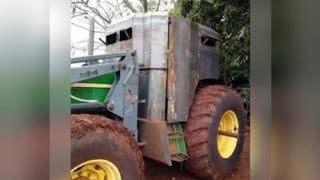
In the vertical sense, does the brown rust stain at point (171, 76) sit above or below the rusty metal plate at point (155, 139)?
above

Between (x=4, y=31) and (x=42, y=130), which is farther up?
(x=4, y=31)

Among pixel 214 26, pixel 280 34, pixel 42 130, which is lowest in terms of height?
pixel 42 130

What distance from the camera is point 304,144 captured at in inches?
41.5

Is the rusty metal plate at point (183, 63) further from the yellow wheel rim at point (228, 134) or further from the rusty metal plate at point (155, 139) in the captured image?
the yellow wheel rim at point (228, 134)

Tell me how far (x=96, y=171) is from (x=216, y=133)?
242 centimetres

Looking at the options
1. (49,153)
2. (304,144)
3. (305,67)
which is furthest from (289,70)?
(49,153)

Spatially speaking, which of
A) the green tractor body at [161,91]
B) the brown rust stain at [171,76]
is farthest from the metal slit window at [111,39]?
the brown rust stain at [171,76]

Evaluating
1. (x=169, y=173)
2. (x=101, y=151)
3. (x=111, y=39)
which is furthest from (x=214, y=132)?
(x=101, y=151)

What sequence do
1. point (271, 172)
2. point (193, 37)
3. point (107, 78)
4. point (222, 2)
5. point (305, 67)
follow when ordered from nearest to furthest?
1. point (305, 67)
2. point (271, 172)
3. point (107, 78)
4. point (193, 37)
5. point (222, 2)

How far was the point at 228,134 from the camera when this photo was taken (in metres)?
6.21

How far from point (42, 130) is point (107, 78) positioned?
3.73m

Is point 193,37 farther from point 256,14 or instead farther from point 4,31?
point 4,31

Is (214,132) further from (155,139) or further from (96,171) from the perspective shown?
(96,171)

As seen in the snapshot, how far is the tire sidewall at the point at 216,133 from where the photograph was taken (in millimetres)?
5578
